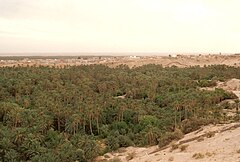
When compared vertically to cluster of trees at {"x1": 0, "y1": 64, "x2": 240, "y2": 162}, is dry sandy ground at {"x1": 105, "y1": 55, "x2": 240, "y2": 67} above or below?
above

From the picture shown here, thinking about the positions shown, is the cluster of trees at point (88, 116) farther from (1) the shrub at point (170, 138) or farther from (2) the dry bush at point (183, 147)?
(2) the dry bush at point (183, 147)

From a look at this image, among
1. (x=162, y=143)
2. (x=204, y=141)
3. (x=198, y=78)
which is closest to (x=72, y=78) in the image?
(x=198, y=78)

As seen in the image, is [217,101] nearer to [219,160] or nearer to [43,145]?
[43,145]

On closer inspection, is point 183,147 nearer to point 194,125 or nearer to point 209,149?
point 209,149

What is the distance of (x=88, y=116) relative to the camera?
7019 cm

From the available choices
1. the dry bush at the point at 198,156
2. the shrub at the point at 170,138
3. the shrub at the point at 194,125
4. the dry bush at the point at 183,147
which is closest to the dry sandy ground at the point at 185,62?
the shrub at the point at 194,125

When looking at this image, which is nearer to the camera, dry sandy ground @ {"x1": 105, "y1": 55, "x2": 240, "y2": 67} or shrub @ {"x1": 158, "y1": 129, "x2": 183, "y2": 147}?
shrub @ {"x1": 158, "y1": 129, "x2": 183, "y2": 147}

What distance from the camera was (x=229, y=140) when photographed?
37594 mm

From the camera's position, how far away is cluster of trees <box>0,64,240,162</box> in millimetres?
55531

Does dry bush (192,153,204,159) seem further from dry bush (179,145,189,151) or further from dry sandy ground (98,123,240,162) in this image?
dry bush (179,145,189,151)

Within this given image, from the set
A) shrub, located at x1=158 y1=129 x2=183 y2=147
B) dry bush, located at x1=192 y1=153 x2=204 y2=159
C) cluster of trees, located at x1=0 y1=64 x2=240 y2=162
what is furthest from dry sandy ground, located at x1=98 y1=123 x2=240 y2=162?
cluster of trees, located at x1=0 y1=64 x2=240 y2=162

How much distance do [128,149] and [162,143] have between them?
32.3 feet

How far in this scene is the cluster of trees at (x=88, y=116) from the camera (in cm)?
5553

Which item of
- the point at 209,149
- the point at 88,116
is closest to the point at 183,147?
the point at 209,149
